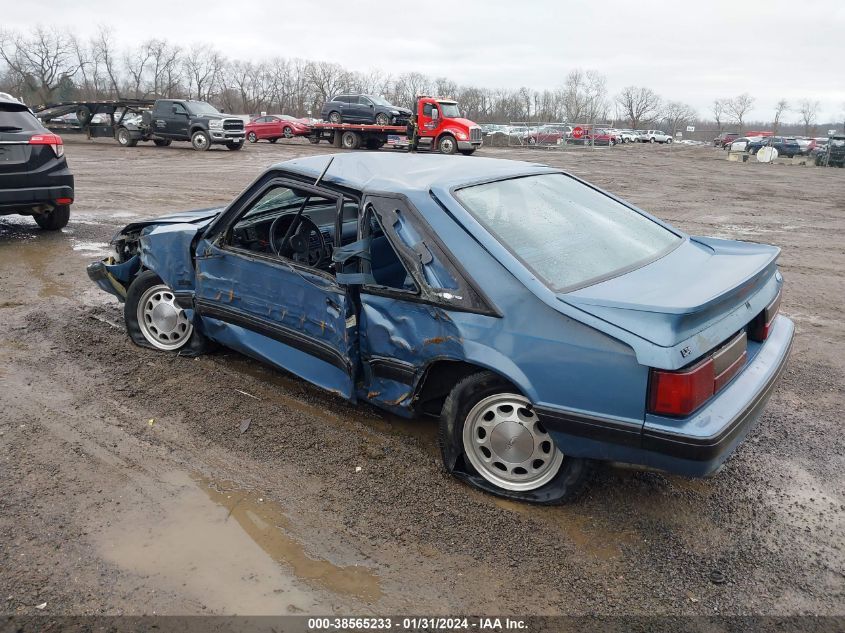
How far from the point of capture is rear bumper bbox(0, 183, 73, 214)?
25.1 feet

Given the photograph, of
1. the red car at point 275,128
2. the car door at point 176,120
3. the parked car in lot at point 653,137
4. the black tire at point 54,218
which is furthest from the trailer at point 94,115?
the parked car in lot at point 653,137

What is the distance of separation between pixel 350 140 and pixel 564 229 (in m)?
28.5

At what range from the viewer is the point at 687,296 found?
2658mm

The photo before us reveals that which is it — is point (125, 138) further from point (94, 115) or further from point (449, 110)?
point (449, 110)

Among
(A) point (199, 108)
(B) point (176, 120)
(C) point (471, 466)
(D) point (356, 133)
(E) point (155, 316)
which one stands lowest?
(C) point (471, 466)

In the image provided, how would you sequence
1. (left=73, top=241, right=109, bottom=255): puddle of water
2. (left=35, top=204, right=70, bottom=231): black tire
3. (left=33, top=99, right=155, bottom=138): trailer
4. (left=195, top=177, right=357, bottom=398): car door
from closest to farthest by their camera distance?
1. (left=195, top=177, right=357, bottom=398): car door
2. (left=73, top=241, right=109, bottom=255): puddle of water
3. (left=35, top=204, right=70, bottom=231): black tire
4. (left=33, top=99, right=155, bottom=138): trailer

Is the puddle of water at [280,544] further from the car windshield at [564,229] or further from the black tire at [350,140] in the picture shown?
the black tire at [350,140]

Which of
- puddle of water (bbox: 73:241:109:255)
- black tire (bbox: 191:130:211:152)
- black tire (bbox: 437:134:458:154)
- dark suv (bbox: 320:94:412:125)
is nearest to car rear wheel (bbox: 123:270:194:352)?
puddle of water (bbox: 73:241:109:255)

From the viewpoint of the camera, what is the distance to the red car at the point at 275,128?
32.7m

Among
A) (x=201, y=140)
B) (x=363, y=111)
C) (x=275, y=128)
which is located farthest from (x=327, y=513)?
(x=275, y=128)

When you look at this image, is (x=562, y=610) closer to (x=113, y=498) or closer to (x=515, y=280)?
(x=515, y=280)

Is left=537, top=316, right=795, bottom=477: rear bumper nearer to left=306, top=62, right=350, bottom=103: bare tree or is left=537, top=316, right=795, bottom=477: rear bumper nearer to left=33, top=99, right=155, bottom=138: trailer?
left=33, top=99, right=155, bottom=138: trailer

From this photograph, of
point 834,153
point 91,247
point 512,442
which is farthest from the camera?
point 834,153

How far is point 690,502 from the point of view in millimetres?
3047
